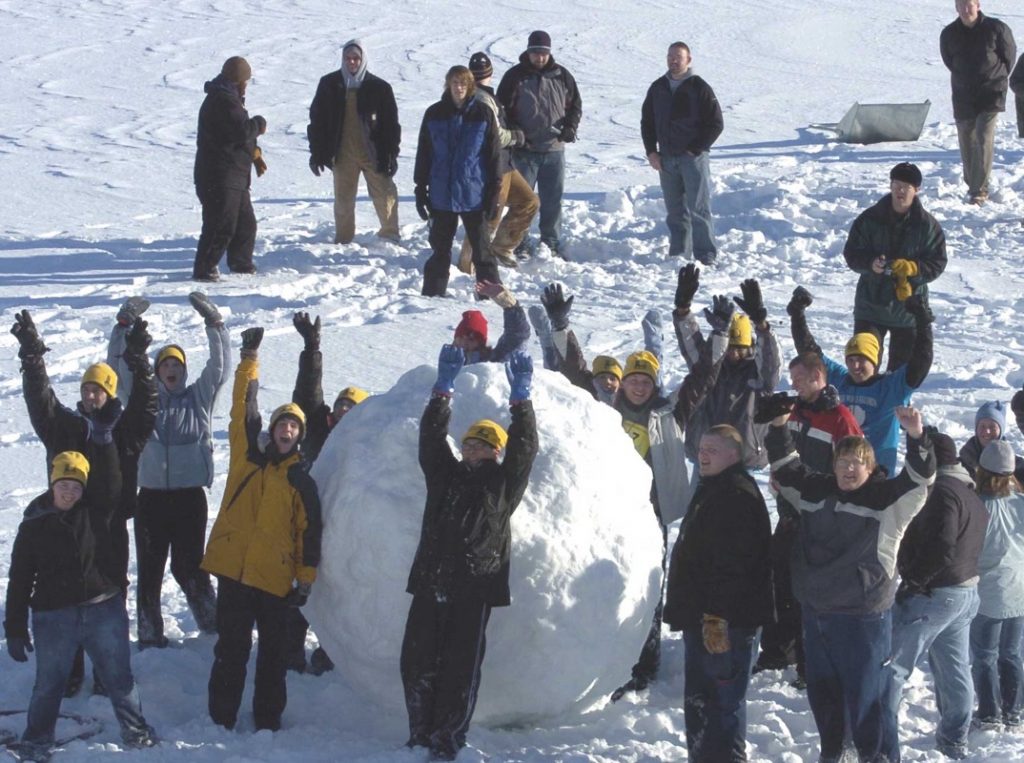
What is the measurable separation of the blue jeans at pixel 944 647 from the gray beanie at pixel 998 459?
0.54 metres

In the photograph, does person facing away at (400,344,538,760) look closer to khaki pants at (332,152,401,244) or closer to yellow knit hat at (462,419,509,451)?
yellow knit hat at (462,419,509,451)

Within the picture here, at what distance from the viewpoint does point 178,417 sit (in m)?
7.70

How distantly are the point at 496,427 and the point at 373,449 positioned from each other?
22.5 inches

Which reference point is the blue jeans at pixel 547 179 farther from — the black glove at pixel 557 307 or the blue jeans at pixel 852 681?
the blue jeans at pixel 852 681

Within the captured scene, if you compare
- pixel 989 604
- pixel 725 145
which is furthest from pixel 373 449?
pixel 725 145

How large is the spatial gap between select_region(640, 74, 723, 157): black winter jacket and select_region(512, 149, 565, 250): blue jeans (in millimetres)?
828

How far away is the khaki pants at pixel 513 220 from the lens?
12.8 metres

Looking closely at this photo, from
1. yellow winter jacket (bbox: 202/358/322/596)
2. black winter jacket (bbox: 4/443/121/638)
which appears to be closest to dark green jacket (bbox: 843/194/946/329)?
yellow winter jacket (bbox: 202/358/322/596)

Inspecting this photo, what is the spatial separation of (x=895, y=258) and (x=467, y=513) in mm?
4252

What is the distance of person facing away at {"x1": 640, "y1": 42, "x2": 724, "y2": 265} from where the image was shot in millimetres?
12883

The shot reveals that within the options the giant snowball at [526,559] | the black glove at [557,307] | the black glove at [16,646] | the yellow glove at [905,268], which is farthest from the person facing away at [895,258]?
the black glove at [16,646]

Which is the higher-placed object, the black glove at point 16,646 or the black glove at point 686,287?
the black glove at point 686,287

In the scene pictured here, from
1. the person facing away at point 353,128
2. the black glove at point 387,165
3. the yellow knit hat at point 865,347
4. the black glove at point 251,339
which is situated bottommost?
the yellow knit hat at point 865,347

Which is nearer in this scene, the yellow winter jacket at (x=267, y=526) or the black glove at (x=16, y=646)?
the black glove at (x=16, y=646)
